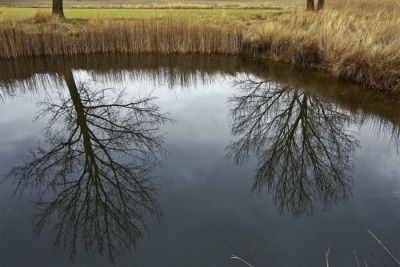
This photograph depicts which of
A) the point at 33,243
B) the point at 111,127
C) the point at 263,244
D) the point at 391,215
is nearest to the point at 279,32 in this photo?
the point at 111,127

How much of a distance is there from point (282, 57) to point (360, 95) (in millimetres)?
3139

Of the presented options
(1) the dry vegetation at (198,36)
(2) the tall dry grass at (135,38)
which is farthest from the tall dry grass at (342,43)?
(2) the tall dry grass at (135,38)

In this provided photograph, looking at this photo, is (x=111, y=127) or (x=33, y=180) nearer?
(x=33, y=180)

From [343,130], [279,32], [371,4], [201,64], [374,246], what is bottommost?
[374,246]

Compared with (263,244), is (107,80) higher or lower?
higher

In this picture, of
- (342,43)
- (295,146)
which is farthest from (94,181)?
(342,43)

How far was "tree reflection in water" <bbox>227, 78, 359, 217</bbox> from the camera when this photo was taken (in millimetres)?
4102

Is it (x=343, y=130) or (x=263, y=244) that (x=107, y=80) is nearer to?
(x=343, y=130)

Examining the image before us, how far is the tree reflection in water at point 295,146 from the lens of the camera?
4102 mm

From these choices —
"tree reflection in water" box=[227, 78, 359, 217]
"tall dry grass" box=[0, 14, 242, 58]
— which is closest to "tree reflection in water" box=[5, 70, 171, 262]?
"tree reflection in water" box=[227, 78, 359, 217]

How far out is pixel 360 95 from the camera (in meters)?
6.81

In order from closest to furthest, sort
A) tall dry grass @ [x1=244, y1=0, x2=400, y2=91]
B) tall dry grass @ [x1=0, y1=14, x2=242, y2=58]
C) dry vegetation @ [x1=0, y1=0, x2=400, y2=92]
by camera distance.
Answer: tall dry grass @ [x1=244, y1=0, x2=400, y2=91] → dry vegetation @ [x1=0, y1=0, x2=400, y2=92] → tall dry grass @ [x1=0, y1=14, x2=242, y2=58]

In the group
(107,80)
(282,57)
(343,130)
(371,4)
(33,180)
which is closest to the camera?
(33,180)

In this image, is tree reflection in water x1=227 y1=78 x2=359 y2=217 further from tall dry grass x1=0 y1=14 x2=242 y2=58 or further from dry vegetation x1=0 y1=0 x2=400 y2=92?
tall dry grass x1=0 y1=14 x2=242 y2=58
